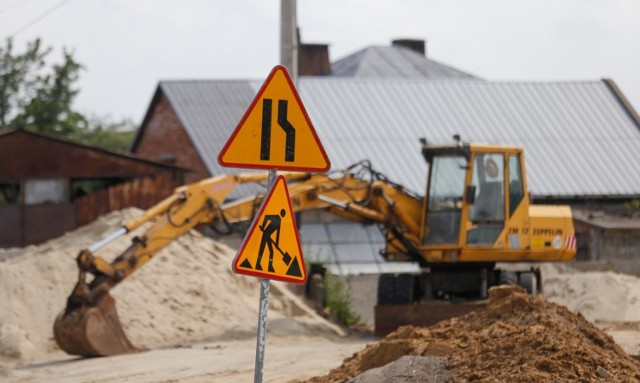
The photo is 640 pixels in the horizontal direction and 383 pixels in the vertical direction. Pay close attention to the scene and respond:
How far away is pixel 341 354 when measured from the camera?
19.4 metres

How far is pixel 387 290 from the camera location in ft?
80.7

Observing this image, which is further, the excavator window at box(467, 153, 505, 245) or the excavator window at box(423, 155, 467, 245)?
the excavator window at box(423, 155, 467, 245)

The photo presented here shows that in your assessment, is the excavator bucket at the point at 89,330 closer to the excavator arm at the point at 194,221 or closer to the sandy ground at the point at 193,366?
the excavator arm at the point at 194,221

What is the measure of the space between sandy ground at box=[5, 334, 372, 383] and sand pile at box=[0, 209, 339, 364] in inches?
65.6

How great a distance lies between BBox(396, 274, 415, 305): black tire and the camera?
24422mm

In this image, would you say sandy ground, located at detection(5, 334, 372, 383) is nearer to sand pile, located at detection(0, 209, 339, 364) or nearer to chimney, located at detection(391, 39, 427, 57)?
sand pile, located at detection(0, 209, 339, 364)

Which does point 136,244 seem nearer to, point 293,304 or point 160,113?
point 293,304

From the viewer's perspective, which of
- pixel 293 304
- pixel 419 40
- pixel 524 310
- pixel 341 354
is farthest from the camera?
pixel 419 40

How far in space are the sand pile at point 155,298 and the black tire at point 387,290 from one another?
53.4 inches

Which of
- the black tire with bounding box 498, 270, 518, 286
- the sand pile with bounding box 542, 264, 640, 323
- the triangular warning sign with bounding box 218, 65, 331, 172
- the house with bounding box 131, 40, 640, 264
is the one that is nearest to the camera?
the triangular warning sign with bounding box 218, 65, 331, 172

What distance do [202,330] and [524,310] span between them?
10.6m

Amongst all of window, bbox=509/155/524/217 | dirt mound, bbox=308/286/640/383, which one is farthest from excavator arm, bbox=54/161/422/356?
dirt mound, bbox=308/286/640/383

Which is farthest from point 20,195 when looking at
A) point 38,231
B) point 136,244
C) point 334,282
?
point 136,244

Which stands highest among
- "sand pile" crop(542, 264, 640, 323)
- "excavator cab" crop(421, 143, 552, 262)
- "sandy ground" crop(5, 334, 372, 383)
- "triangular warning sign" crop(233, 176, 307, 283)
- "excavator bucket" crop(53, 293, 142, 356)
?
"excavator cab" crop(421, 143, 552, 262)
